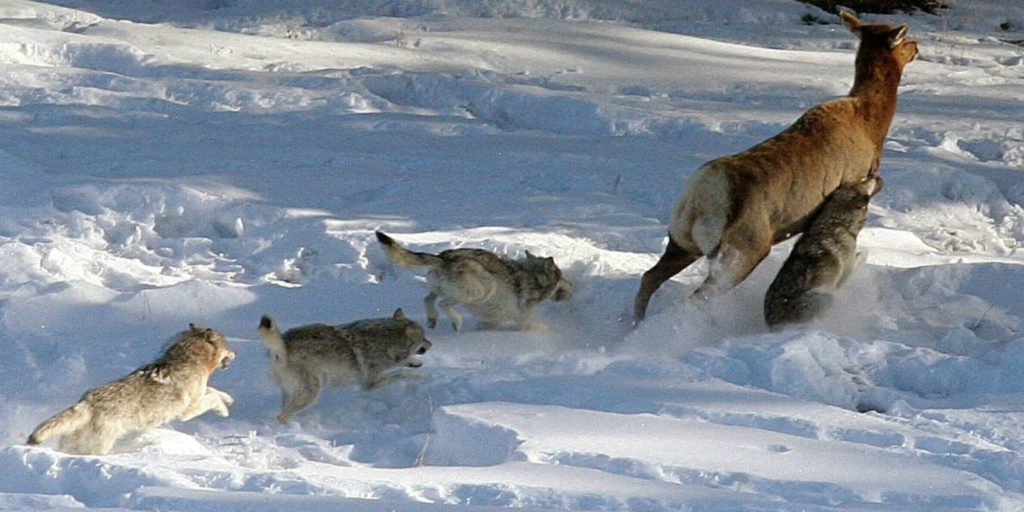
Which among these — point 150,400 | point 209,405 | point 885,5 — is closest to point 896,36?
point 209,405

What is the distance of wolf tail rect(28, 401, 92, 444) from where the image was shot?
601 centimetres

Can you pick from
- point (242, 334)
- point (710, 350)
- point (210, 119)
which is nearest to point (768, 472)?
point (710, 350)

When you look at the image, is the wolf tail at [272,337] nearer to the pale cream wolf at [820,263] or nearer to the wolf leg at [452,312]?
the wolf leg at [452,312]

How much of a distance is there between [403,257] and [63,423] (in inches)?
92.5

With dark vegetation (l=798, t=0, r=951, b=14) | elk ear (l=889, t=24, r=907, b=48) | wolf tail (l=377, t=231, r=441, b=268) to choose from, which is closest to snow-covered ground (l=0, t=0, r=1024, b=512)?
wolf tail (l=377, t=231, r=441, b=268)

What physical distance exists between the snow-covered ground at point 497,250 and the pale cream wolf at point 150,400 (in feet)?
0.51

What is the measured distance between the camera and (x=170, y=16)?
19.8 meters

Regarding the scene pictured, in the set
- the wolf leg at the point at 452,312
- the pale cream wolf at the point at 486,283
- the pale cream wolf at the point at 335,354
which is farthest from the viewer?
the wolf leg at the point at 452,312

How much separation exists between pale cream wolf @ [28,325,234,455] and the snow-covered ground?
154 millimetres

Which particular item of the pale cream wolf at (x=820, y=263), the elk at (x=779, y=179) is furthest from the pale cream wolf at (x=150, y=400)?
the pale cream wolf at (x=820, y=263)

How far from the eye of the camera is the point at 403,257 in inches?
312

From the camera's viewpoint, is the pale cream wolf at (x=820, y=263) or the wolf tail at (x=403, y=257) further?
the pale cream wolf at (x=820, y=263)

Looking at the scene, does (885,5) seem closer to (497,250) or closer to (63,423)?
(497,250)

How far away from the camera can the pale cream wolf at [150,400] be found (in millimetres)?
6309
